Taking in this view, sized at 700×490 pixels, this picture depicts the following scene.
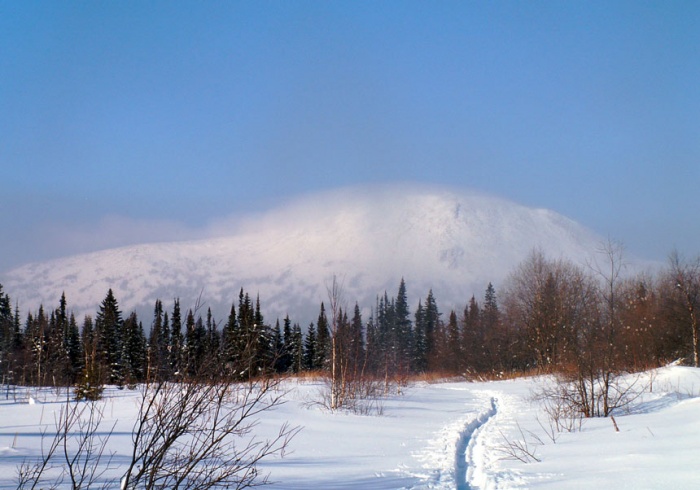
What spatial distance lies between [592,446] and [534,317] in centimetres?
4072

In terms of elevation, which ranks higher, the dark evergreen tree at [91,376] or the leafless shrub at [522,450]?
the dark evergreen tree at [91,376]

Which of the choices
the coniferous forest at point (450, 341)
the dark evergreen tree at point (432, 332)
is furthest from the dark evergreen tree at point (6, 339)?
Result: the dark evergreen tree at point (432, 332)

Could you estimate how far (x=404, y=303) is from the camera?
90.9 meters

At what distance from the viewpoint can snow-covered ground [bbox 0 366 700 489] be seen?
7.44 metres

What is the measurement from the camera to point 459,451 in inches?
465

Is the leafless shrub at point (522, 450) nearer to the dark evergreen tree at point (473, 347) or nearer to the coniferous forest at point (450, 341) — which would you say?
the coniferous forest at point (450, 341)

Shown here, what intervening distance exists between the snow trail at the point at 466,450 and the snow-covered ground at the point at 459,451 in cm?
3

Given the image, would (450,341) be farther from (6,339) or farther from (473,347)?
(6,339)

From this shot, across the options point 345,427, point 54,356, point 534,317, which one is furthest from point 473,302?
point 345,427

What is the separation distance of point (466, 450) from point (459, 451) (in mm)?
278

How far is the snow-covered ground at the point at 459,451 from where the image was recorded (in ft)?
24.4

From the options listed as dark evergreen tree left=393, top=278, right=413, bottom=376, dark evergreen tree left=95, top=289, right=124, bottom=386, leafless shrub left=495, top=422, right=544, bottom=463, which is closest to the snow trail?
leafless shrub left=495, top=422, right=544, bottom=463

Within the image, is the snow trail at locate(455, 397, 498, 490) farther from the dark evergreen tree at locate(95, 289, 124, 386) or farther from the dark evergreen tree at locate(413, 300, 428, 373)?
the dark evergreen tree at locate(413, 300, 428, 373)

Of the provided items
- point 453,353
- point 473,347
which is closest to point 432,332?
point 453,353
